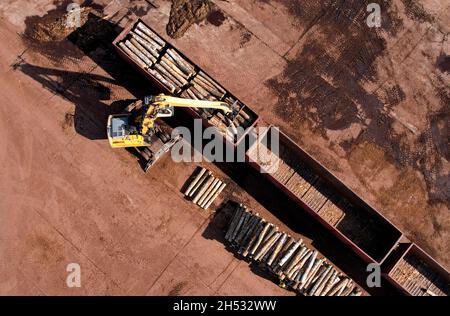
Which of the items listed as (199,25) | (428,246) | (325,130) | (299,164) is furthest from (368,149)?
(199,25)

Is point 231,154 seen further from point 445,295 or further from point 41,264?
point 445,295

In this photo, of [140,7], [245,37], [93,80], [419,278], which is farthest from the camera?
[140,7]

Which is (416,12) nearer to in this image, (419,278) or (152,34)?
(419,278)

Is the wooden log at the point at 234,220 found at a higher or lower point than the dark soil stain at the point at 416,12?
lower

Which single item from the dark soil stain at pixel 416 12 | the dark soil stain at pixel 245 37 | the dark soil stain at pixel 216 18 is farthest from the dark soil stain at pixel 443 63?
the dark soil stain at pixel 216 18

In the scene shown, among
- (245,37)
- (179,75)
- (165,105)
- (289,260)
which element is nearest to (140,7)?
(179,75)

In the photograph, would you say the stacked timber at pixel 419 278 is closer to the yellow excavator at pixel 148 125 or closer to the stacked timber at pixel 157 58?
the yellow excavator at pixel 148 125

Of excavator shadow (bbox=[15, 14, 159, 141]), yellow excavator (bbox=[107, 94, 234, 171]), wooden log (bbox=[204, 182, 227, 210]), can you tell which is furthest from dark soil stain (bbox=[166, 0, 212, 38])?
wooden log (bbox=[204, 182, 227, 210])
